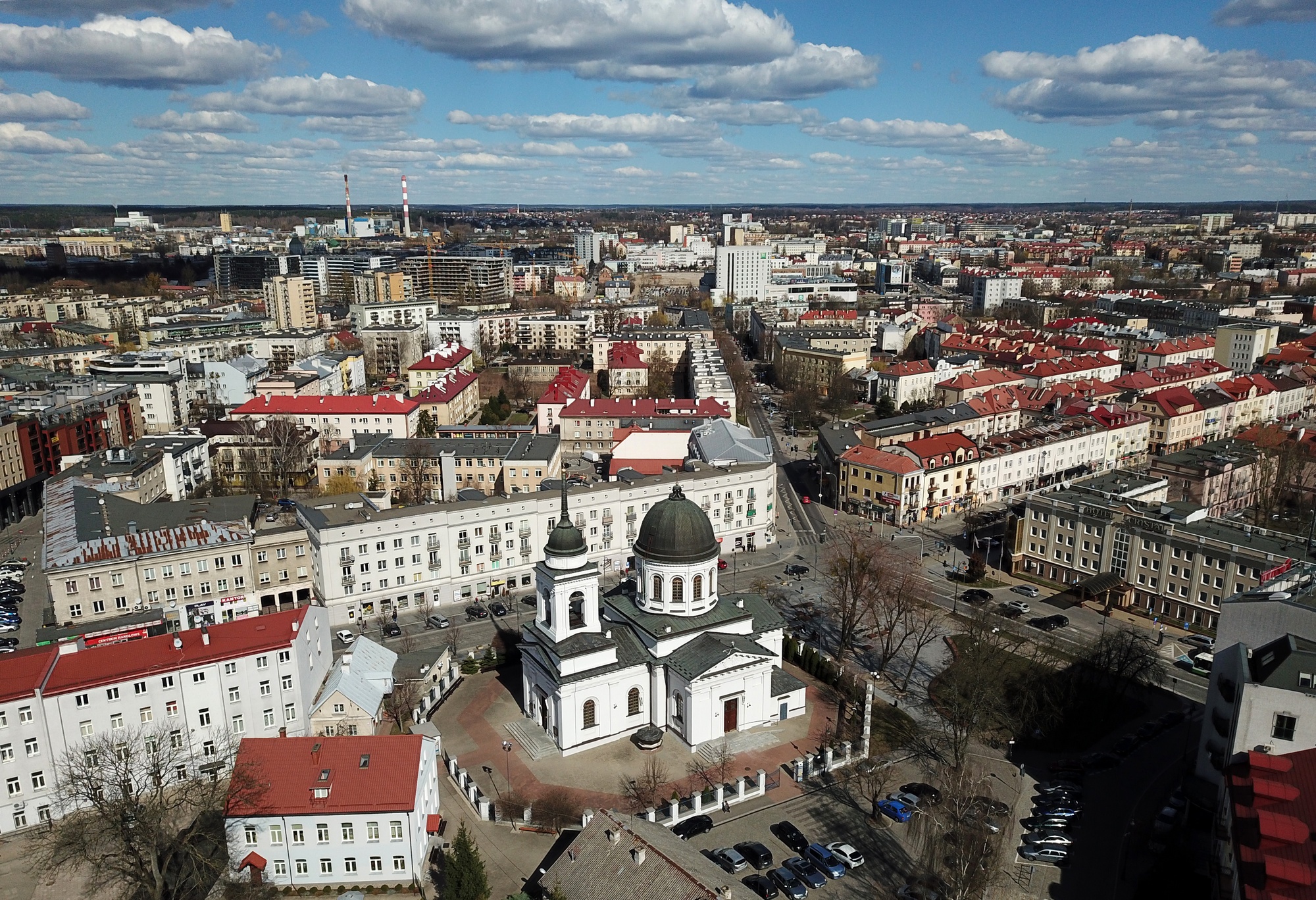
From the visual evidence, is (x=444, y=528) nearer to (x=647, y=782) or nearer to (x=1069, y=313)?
(x=647, y=782)

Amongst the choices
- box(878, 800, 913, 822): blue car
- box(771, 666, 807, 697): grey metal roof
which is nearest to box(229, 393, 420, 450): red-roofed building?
box(771, 666, 807, 697): grey metal roof

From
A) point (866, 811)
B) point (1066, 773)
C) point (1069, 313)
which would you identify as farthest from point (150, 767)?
point (1069, 313)

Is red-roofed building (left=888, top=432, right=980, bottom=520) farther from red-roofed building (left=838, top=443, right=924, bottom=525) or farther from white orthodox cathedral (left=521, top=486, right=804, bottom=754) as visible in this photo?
white orthodox cathedral (left=521, top=486, right=804, bottom=754)

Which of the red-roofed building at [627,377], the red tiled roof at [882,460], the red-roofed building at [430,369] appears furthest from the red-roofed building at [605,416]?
the red-roofed building at [430,369]

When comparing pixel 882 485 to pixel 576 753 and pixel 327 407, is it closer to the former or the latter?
pixel 576 753

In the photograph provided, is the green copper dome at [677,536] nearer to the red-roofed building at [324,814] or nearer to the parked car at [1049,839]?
the red-roofed building at [324,814]

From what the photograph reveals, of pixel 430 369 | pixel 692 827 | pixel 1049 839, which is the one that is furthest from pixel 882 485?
pixel 430 369
